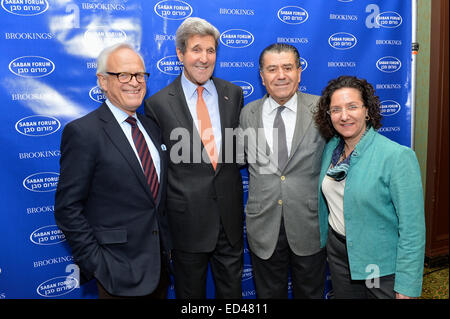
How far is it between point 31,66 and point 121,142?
3.71 feet

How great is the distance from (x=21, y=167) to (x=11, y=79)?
59 centimetres

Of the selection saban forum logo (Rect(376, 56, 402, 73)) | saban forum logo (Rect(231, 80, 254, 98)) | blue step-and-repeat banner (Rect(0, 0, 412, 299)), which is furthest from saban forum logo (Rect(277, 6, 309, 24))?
saban forum logo (Rect(376, 56, 402, 73))

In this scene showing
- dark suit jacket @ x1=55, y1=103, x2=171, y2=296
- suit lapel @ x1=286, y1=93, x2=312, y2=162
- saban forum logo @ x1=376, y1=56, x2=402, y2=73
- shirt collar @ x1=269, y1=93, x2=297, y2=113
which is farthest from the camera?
saban forum logo @ x1=376, y1=56, x2=402, y2=73

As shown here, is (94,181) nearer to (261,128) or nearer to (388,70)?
(261,128)

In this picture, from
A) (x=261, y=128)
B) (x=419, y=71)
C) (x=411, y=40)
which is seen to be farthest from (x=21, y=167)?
(x=419, y=71)

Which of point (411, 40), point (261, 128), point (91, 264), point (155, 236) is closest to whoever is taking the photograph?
point (91, 264)

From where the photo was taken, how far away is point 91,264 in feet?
5.09

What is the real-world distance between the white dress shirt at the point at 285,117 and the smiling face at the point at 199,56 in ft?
1.44

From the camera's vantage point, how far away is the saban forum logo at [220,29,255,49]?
2.54 meters

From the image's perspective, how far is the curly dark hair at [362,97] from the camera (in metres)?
1.73

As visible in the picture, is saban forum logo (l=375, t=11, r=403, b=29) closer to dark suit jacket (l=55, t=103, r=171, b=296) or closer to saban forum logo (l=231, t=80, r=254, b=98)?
saban forum logo (l=231, t=80, r=254, b=98)

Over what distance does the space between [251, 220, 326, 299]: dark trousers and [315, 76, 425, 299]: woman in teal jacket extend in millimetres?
169

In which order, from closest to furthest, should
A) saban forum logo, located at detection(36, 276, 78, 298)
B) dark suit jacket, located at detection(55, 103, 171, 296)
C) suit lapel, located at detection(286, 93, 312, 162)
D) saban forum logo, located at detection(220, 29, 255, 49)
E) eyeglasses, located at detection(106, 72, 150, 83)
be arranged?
dark suit jacket, located at detection(55, 103, 171, 296) < eyeglasses, located at detection(106, 72, 150, 83) < suit lapel, located at detection(286, 93, 312, 162) < saban forum logo, located at detection(36, 276, 78, 298) < saban forum logo, located at detection(220, 29, 255, 49)

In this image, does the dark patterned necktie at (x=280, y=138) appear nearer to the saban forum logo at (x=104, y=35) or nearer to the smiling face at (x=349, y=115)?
the smiling face at (x=349, y=115)
